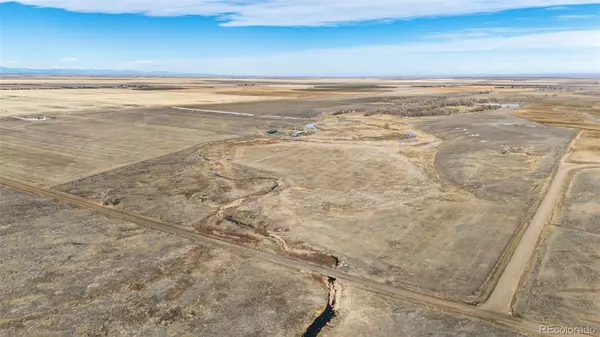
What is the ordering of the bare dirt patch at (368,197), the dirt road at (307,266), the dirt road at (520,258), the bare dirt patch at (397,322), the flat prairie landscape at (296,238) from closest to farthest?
the bare dirt patch at (397,322)
the dirt road at (307,266)
the flat prairie landscape at (296,238)
the dirt road at (520,258)
the bare dirt patch at (368,197)

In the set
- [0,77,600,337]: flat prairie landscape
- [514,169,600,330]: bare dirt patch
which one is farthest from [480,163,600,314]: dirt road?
[514,169,600,330]: bare dirt patch

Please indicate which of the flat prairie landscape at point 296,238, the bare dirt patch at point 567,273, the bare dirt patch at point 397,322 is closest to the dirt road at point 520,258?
the flat prairie landscape at point 296,238

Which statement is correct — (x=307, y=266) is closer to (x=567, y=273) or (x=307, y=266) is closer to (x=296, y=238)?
(x=296, y=238)

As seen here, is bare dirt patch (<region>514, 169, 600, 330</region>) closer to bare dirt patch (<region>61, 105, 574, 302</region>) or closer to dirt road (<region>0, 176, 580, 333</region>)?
dirt road (<region>0, 176, 580, 333</region>)

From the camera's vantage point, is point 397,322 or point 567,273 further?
point 567,273

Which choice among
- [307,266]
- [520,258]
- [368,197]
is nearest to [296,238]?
[307,266]

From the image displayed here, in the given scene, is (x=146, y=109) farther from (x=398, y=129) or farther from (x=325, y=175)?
(x=325, y=175)

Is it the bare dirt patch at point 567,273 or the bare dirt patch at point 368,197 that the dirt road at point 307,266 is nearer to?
the bare dirt patch at point 368,197

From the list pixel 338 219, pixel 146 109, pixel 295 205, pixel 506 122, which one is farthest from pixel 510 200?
pixel 146 109
